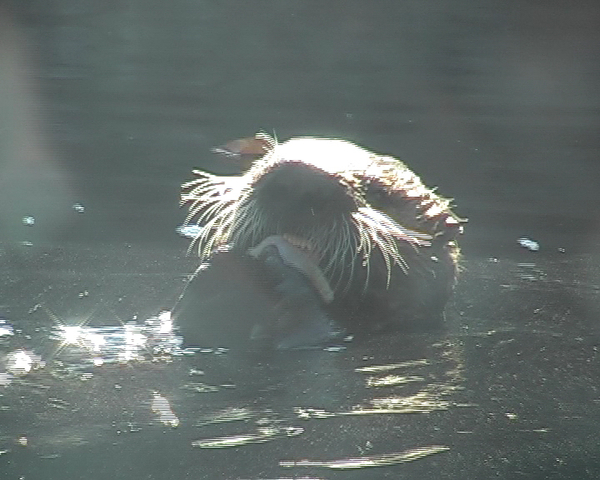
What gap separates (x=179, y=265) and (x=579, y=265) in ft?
6.29

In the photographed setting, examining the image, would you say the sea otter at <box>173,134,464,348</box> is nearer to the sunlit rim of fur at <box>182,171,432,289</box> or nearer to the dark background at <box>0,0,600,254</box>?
the sunlit rim of fur at <box>182,171,432,289</box>

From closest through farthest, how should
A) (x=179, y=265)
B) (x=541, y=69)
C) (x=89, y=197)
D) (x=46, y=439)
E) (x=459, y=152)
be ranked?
(x=46, y=439) → (x=179, y=265) → (x=89, y=197) → (x=459, y=152) → (x=541, y=69)

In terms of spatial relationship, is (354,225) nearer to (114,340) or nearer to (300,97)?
(114,340)

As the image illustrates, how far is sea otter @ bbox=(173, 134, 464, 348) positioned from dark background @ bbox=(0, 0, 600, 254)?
2322 mm

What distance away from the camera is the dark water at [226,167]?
286 centimetres

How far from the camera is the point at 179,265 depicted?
16.6ft

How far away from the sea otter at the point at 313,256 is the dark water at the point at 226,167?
0.48 feet

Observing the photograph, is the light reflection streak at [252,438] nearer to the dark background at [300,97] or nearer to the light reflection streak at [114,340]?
the light reflection streak at [114,340]

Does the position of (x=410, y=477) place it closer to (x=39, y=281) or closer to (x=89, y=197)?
(x=39, y=281)

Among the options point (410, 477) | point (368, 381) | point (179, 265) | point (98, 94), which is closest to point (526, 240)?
point (179, 265)

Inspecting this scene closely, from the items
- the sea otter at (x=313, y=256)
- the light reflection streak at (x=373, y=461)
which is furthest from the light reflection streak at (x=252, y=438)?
the sea otter at (x=313, y=256)

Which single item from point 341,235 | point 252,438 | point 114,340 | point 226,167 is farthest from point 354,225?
point 226,167

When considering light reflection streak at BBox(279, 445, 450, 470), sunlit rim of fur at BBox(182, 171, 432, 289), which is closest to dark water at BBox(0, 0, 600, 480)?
light reflection streak at BBox(279, 445, 450, 470)

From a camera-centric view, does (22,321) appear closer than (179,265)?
Yes
